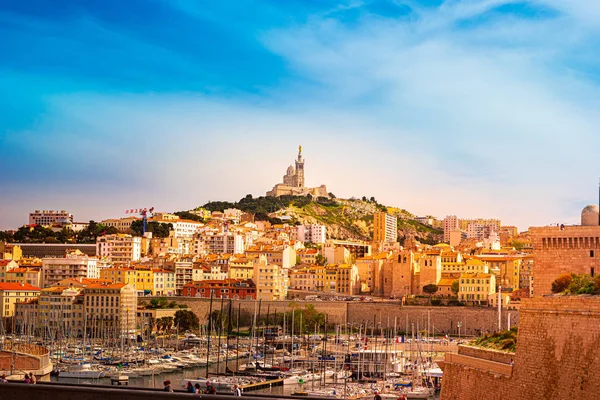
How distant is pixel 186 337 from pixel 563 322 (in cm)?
5105

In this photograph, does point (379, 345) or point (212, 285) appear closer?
point (379, 345)

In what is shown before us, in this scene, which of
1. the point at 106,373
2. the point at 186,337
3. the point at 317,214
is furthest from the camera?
the point at 317,214

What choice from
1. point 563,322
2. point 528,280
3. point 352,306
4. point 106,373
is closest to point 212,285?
point 352,306

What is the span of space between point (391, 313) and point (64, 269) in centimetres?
3117

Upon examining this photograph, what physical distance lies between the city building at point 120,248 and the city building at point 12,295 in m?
23.5

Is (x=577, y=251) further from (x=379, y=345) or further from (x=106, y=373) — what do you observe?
(x=379, y=345)

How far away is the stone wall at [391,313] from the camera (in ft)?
223

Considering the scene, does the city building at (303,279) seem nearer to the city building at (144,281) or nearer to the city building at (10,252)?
the city building at (144,281)

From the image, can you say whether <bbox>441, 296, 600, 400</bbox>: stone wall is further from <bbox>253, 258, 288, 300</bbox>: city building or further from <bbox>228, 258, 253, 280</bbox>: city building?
<bbox>228, 258, 253, 280</bbox>: city building

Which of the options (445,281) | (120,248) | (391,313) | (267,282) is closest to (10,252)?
(120,248)

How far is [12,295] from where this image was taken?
7175cm

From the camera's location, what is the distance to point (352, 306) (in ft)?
238

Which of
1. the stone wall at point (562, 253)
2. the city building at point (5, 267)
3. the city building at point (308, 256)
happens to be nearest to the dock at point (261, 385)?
the stone wall at point (562, 253)

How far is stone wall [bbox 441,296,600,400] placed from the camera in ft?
44.6
